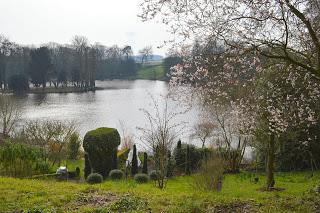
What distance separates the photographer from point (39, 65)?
215 feet

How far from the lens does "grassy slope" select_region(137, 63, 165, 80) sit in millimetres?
90875

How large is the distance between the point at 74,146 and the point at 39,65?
45.2 meters

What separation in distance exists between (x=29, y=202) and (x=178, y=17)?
4.13m

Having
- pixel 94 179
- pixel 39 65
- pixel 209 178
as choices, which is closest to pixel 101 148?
pixel 94 179

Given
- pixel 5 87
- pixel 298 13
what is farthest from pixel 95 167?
pixel 5 87

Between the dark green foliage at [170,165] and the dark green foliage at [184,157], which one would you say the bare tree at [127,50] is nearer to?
the dark green foliage at [184,157]

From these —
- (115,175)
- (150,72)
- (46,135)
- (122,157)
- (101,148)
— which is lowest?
(122,157)

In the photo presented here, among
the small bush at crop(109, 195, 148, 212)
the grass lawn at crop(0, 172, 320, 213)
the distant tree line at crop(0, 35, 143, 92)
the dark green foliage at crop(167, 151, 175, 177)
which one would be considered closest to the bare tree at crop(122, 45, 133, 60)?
the distant tree line at crop(0, 35, 143, 92)

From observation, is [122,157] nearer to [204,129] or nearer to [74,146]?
[74,146]

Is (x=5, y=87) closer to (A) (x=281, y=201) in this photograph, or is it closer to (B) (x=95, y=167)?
(B) (x=95, y=167)

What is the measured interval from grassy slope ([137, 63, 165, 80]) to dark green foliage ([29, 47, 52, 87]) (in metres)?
28.9

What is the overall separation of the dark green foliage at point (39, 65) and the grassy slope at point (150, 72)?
1138 inches

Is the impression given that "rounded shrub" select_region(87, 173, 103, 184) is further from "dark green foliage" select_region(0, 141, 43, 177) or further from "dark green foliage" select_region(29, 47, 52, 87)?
"dark green foliage" select_region(29, 47, 52, 87)

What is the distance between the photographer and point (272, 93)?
Answer: 39.8ft
